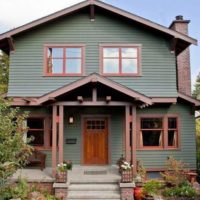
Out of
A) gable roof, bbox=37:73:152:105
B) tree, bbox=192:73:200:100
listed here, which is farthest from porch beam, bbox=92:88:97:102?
tree, bbox=192:73:200:100

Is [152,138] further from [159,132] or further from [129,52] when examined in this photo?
[129,52]

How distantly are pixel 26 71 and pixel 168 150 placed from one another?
7.38 meters

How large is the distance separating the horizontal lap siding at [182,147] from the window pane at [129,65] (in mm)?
1949

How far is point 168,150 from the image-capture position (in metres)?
14.7

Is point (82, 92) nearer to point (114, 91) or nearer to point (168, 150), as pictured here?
point (114, 91)

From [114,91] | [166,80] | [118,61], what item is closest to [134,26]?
[118,61]

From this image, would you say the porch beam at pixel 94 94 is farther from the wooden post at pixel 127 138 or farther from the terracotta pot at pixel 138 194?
the terracotta pot at pixel 138 194

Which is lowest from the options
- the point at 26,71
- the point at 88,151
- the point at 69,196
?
the point at 69,196

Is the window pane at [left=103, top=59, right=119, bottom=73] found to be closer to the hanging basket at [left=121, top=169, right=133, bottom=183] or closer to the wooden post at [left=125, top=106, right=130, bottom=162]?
the wooden post at [left=125, top=106, right=130, bottom=162]

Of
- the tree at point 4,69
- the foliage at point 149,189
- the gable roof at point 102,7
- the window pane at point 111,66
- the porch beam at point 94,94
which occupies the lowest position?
the foliage at point 149,189

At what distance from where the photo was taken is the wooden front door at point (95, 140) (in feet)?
48.4

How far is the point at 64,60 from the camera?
14672mm

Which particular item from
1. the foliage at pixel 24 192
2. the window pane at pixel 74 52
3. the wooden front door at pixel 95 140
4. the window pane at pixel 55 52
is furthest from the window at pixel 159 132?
the foliage at pixel 24 192

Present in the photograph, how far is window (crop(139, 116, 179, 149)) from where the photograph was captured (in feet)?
48.7
